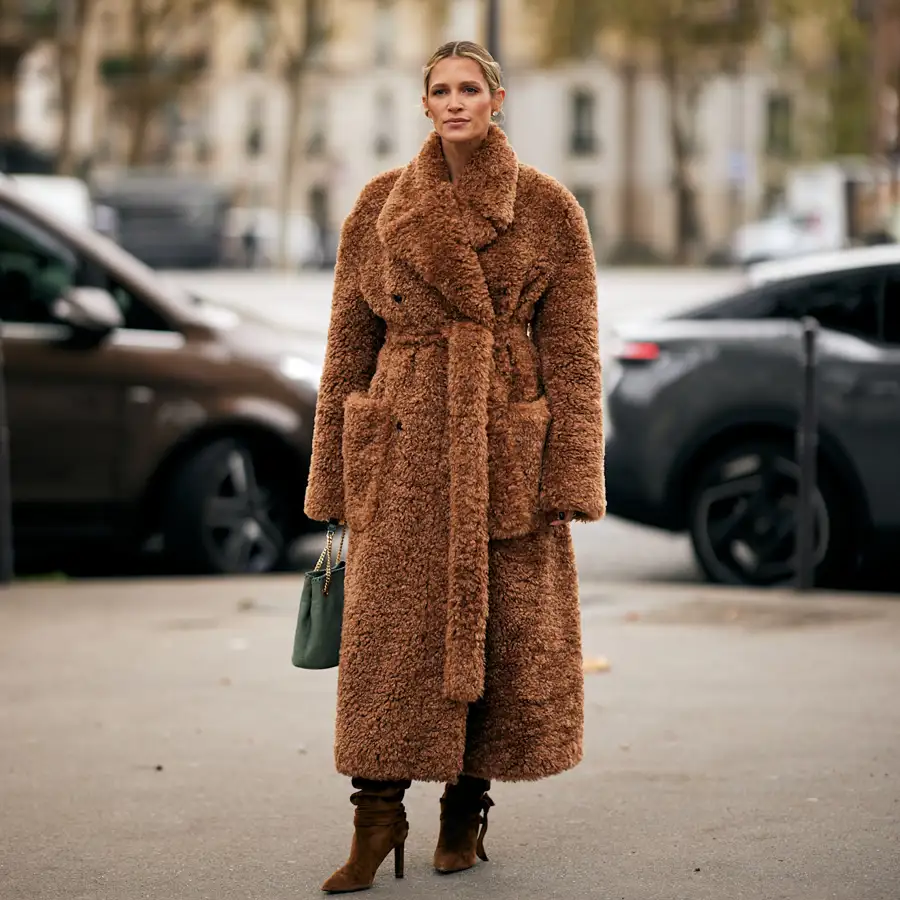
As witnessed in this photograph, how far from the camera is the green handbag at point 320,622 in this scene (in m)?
4.85

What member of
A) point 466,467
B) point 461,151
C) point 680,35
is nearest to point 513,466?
point 466,467

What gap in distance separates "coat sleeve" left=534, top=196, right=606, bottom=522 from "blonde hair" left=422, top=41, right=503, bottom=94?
1.07ft

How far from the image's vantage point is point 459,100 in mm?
4660

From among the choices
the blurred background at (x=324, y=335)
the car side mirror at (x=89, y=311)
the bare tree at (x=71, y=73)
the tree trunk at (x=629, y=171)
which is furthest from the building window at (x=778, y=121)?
the car side mirror at (x=89, y=311)

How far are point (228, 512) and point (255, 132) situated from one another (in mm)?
80608

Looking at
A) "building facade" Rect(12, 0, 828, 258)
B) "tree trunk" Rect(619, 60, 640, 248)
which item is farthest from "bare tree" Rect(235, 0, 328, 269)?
"tree trunk" Rect(619, 60, 640, 248)

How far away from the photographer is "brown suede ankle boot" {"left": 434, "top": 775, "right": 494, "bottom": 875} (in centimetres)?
489

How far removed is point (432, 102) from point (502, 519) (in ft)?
2.98

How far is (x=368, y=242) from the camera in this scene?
4793 mm

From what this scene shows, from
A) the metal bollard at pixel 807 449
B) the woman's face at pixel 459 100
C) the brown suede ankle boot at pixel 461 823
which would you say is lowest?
the brown suede ankle boot at pixel 461 823

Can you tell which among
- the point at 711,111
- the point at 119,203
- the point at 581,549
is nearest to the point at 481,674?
the point at 581,549

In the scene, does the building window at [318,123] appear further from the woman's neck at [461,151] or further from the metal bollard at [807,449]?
the woman's neck at [461,151]

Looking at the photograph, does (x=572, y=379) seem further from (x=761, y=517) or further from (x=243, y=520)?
(x=243, y=520)

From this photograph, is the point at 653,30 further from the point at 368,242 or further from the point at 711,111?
the point at 368,242
